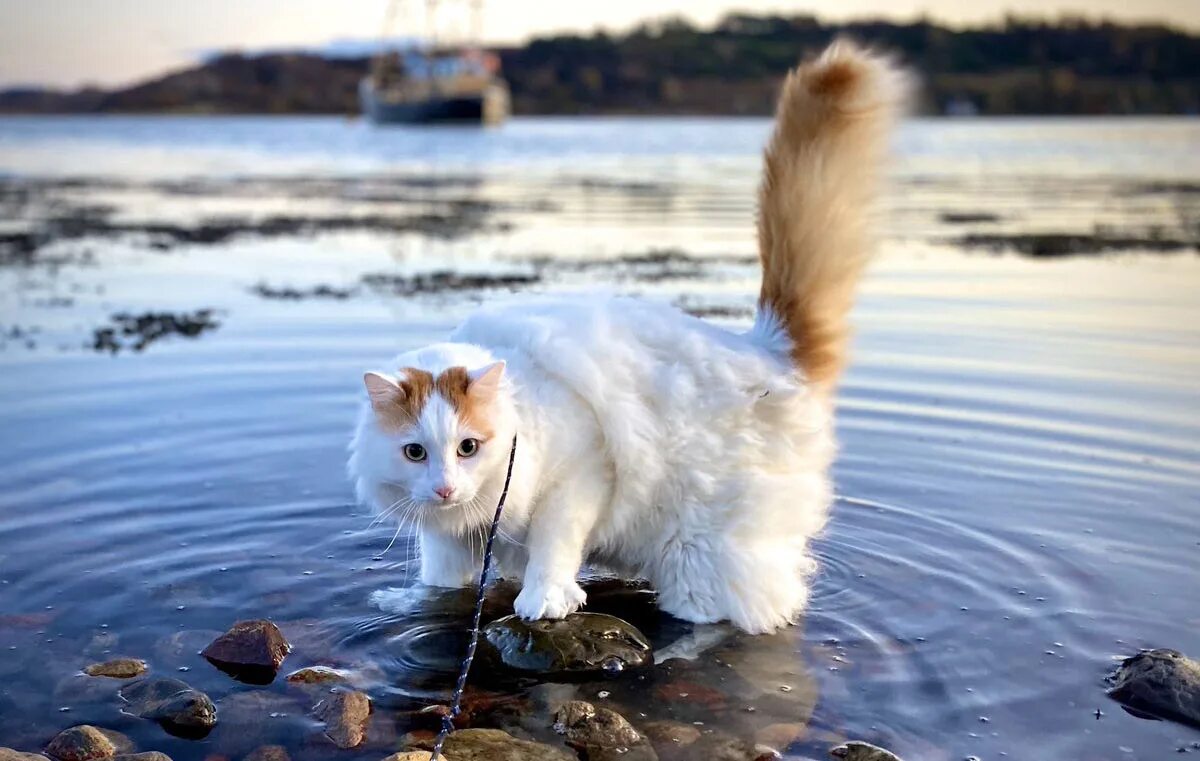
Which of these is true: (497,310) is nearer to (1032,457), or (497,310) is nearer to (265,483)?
(265,483)

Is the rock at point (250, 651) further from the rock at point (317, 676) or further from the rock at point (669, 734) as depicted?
the rock at point (669, 734)

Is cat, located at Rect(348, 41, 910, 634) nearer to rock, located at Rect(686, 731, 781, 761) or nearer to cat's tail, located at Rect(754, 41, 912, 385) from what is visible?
cat's tail, located at Rect(754, 41, 912, 385)

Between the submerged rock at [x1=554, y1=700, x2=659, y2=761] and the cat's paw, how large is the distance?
2.03 ft

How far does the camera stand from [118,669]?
4.49m

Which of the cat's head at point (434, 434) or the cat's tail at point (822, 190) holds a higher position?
the cat's tail at point (822, 190)

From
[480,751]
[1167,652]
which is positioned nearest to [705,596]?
[480,751]

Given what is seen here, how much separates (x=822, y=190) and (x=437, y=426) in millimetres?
2013

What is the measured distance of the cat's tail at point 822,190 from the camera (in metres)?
4.87

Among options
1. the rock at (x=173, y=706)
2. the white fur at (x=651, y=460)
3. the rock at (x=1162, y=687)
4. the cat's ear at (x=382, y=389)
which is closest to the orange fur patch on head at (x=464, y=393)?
the cat's ear at (x=382, y=389)

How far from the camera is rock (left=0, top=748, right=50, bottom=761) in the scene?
3.70 meters

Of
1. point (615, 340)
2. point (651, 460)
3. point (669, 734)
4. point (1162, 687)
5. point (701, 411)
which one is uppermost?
point (615, 340)

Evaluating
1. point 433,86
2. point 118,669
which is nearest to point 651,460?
point 118,669

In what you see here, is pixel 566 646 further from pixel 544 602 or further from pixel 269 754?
pixel 269 754

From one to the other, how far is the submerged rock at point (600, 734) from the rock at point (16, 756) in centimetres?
175
